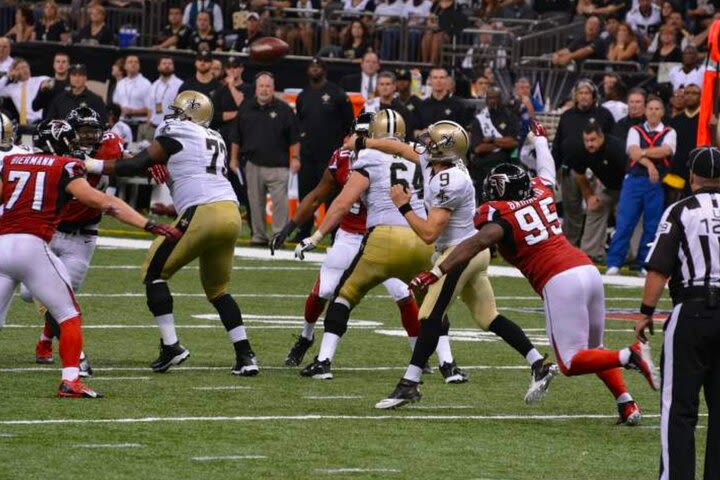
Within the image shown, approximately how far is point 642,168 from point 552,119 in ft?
12.3

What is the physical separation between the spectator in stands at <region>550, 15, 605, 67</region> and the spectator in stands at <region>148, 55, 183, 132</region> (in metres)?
4.82

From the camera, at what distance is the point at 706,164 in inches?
283

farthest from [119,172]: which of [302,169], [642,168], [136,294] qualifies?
[302,169]

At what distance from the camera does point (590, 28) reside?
71.3 feet

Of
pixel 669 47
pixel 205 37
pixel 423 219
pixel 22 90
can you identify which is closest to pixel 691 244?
pixel 423 219

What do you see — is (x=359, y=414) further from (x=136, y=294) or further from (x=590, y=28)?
(x=590, y=28)

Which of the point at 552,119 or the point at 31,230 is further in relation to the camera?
the point at 552,119

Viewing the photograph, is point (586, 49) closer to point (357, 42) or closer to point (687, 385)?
point (357, 42)

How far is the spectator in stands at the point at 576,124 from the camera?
17.6 metres

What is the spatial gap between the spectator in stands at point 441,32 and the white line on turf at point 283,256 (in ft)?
17.6

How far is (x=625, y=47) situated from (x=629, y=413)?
42.2 feet

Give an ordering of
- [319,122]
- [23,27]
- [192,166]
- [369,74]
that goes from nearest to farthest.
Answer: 1. [192,166]
2. [319,122]
3. [369,74]
4. [23,27]

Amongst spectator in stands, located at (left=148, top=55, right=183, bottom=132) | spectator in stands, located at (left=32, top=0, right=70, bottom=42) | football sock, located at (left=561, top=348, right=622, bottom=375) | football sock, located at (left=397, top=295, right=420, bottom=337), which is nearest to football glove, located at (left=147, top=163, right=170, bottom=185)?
football sock, located at (left=397, top=295, right=420, bottom=337)

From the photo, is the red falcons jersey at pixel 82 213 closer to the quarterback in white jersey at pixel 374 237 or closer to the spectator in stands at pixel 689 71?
the quarterback in white jersey at pixel 374 237
